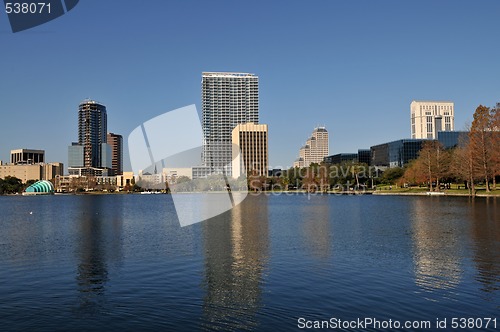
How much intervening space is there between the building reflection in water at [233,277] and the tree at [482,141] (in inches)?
2442

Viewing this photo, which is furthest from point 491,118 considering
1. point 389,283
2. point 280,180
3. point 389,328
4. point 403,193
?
point 280,180

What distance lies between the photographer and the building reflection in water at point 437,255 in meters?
19.0

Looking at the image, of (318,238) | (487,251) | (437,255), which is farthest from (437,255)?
(318,238)

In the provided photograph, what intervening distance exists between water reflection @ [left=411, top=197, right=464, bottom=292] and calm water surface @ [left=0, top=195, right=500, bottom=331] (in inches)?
2.8

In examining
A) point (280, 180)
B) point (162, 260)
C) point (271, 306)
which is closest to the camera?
point (271, 306)

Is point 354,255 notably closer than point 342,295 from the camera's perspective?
No

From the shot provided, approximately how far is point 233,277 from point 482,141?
76.7 metres

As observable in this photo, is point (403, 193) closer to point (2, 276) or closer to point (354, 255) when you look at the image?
point (354, 255)

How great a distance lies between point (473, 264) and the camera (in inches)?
877

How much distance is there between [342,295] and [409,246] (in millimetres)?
12690

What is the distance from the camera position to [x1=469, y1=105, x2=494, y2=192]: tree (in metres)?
82.8

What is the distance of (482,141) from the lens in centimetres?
8331

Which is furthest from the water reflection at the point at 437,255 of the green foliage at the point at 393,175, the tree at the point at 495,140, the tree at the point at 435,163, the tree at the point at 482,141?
the green foliage at the point at 393,175

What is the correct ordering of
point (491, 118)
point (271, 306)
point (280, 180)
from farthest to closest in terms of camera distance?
point (280, 180) < point (491, 118) < point (271, 306)
